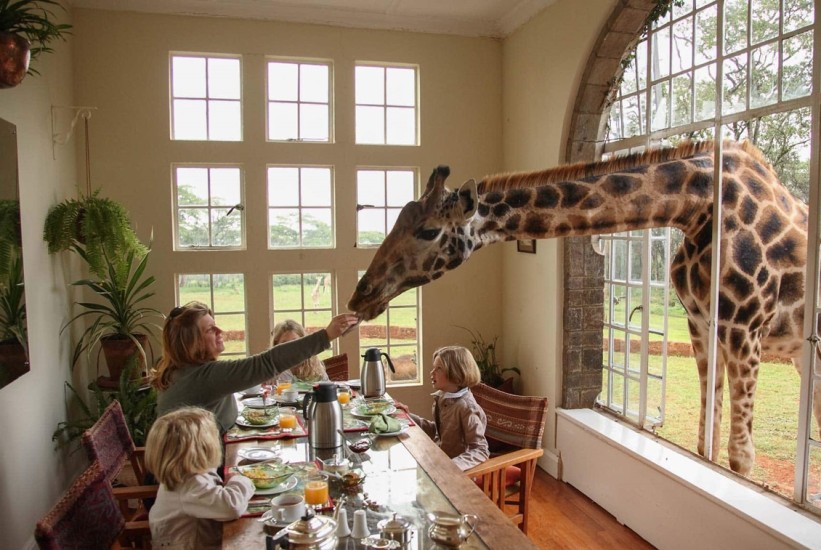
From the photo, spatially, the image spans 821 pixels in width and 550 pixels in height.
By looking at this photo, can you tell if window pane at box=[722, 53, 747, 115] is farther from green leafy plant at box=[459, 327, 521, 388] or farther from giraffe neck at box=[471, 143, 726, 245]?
green leafy plant at box=[459, 327, 521, 388]

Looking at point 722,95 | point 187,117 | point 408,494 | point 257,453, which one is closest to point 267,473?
point 257,453

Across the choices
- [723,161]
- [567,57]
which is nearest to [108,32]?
[567,57]

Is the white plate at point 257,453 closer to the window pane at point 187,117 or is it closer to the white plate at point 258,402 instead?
the white plate at point 258,402

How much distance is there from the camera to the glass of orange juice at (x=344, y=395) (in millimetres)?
3047

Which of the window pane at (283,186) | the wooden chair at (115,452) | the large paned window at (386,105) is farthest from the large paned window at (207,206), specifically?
the wooden chair at (115,452)

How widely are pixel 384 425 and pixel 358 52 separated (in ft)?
10.5

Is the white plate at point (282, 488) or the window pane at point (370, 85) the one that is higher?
the window pane at point (370, 85)

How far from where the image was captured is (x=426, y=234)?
2.30 metres

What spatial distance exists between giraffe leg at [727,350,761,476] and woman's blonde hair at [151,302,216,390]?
2231 mm

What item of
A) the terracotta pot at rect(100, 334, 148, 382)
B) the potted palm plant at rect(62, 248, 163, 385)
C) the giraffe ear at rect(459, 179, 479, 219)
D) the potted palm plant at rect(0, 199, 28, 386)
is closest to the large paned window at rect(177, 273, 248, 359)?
the potted palm plant at rect(62, 248, 163, 385)

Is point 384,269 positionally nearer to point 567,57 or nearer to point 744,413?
point 744,413

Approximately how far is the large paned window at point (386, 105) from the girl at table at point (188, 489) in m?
3.33

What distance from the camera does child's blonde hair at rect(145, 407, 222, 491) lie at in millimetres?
1795

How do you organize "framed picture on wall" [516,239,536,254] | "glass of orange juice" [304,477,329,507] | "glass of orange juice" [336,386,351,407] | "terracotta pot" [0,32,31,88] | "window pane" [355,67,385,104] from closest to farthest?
1. "glass of orange juice" [304,477,329,507]
2. "terracotta pot" [0,32,31,88]
3. "glass of orange juice" [336,386,351,407]
4. "framed picture on wall" [516,239,536,254]
5. "window pane" [355,67,385,104]
